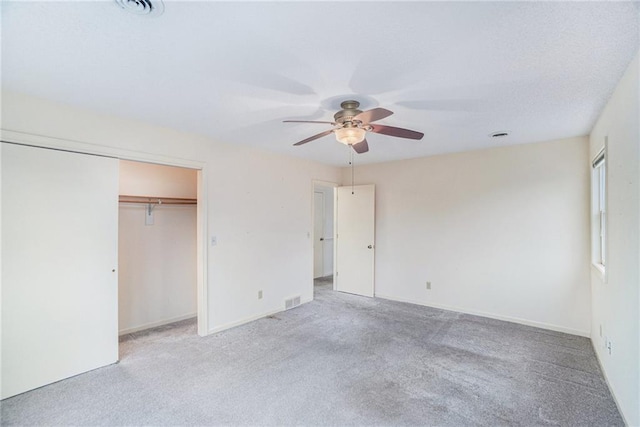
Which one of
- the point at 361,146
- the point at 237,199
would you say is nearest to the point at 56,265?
the point at 237,199

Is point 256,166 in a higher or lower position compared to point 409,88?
lower

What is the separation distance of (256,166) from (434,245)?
9.71ft

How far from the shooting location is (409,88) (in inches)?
87.7

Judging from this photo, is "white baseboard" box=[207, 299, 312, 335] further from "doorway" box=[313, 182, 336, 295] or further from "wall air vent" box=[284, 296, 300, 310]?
"doorway" box=[313, 182, 336, 295]

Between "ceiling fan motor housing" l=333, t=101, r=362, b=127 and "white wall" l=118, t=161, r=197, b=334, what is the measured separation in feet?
8.78

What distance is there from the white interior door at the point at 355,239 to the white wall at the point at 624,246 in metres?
3.13

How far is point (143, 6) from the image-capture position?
1381 millimetres

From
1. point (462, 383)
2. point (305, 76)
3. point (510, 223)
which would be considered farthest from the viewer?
point (510, 223)

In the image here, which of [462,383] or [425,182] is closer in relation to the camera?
[462,383]

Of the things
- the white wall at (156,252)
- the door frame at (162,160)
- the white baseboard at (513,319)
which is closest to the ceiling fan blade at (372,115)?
the door frame at (162,160)

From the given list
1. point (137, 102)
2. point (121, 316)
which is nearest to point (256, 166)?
point (137, 102)

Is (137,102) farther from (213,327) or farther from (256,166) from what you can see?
(213,327)

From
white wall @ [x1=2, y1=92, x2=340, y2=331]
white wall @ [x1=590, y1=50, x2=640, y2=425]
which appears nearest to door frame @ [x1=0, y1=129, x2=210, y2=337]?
white wall @ [x1=2, y1=92, x2=340, y2=331]

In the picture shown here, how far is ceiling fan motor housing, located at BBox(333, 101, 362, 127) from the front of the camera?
234 centimetres
